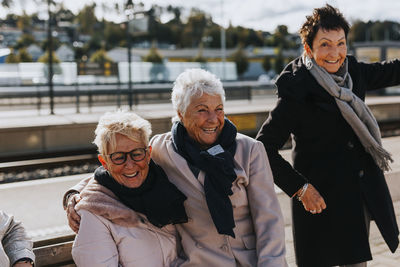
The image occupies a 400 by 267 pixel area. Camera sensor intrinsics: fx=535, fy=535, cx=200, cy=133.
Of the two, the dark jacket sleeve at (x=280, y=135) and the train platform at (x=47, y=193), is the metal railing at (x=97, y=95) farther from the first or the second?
the dark jacket sleeve at (x=280, y=135)

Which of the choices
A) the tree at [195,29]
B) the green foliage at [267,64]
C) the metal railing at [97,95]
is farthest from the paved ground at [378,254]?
the tree at [195,29]

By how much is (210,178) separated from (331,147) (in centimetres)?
79

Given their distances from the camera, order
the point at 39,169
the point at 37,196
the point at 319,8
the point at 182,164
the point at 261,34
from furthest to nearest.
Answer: the point at 261,34 → the point at 39,169 → the point at 37,196 → the point at 319,8 → the point at 182,164

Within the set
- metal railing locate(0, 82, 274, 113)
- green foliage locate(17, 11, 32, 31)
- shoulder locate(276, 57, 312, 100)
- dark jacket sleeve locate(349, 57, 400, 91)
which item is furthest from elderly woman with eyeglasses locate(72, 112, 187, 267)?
green foliage locate(17, 11, 32, 31)

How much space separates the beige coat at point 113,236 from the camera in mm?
2479

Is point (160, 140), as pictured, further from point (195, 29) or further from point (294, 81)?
point (195, 29)

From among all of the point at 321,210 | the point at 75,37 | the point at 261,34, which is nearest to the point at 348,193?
the point at 321,210

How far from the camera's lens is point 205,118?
8.69ft

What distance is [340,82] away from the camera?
293 cm

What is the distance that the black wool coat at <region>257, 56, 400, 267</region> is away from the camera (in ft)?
9.64

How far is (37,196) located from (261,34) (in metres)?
110

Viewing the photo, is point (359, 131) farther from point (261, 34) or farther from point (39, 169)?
point (261, 34)

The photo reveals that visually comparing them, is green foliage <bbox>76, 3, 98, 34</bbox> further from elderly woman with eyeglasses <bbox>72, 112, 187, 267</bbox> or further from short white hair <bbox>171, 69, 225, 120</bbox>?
elderly woman with eyeglasses <bbox>72, 112, 187, 267</bbox>

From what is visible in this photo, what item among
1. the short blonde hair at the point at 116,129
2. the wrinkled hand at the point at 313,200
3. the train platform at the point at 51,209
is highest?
the short blonde hair at the point at 116,129
